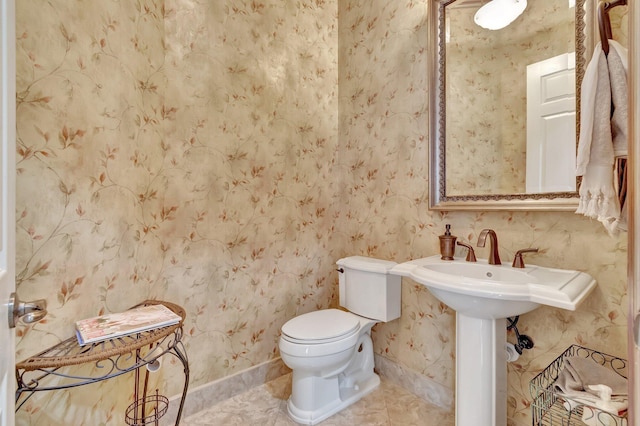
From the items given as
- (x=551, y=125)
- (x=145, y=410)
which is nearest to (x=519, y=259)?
(x=551, y=125)

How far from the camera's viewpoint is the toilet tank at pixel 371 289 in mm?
1740

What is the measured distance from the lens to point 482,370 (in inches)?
46.3

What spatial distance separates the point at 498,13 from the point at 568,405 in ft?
5.25

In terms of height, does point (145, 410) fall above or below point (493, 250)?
below

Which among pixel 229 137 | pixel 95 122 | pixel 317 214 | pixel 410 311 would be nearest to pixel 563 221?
pixel 410 311

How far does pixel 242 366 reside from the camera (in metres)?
1.79

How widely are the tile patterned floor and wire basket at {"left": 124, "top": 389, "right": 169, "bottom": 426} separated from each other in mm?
170

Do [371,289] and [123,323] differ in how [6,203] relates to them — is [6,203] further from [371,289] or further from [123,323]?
[371,289]

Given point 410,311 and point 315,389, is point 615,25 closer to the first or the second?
point 410,311

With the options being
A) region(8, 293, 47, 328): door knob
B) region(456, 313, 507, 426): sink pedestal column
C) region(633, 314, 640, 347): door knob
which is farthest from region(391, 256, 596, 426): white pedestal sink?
region(8, 293, 47, 328): door knob

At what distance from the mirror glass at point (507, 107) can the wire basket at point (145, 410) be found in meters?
1.65

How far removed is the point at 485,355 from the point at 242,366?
131cm

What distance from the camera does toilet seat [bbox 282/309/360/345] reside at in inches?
58.7

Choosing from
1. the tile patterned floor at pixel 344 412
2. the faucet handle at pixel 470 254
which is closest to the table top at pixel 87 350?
the tile patterned floor at pixel 344 412
